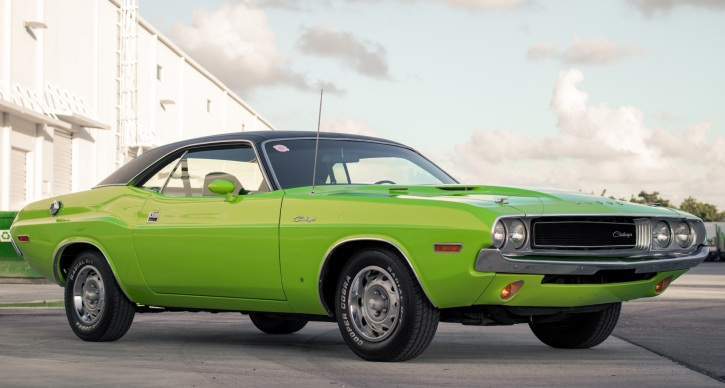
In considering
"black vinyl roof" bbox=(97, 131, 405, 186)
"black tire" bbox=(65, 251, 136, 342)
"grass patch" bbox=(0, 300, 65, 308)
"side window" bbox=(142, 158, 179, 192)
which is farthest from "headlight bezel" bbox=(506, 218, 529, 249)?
"grass patch" bbox=(0, 300, 65, 308)

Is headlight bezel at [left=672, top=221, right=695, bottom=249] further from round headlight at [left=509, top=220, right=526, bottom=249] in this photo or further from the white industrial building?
the white industrial building

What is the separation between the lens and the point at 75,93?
31.9 meters

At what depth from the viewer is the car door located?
275 inches

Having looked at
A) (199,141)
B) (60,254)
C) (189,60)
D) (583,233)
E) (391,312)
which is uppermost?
(189,60)

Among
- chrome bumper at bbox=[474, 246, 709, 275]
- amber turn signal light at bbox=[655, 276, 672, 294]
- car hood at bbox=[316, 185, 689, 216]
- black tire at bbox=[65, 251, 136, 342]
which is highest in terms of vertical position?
car hood at bbox=[316, 185, 689, 216]

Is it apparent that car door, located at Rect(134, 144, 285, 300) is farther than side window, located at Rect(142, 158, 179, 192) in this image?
No

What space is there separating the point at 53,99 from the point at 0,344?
2330 cm

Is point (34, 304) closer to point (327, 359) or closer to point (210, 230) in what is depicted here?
point (210, 230)

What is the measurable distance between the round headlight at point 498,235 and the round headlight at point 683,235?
1.58 metres

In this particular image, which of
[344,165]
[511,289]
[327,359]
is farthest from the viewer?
[344,165]

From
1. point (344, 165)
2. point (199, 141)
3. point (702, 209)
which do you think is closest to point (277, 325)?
point (199, 141)

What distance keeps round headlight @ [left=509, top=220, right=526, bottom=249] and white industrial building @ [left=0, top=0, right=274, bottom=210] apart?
2236 centimetres

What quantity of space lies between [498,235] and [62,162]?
Result: 2800cm

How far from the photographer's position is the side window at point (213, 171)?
7328mm
